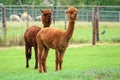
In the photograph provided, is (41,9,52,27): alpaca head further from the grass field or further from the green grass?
the grass field

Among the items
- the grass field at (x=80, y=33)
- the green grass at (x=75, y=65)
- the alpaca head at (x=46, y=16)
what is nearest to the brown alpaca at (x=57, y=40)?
the green grass at (x=75, y=65)

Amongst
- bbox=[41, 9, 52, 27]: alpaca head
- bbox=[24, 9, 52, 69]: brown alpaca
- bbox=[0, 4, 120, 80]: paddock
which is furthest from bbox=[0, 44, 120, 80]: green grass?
bbox=[41, 9, 52, 27]: alpaca head

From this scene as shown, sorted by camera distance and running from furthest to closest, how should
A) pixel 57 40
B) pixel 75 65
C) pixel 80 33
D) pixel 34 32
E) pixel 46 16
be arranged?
pixel 80 33
pixel 75 65
pixel 34 32
pixel 46 16
pixel 57 40

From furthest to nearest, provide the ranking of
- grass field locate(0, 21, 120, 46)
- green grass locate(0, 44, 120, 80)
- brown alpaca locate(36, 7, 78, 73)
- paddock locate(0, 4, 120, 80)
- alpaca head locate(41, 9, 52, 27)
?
grass field locate(0, 21, 120, 46) → alpaca head locate(41, 9, 52, 27) → brown alpaca locate(36, 7, 78, 73) → paddock locate(0, 4, 120, 80) → green grass locate(0, 44, 120, 80)

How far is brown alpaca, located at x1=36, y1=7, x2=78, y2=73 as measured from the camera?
50.1 feet

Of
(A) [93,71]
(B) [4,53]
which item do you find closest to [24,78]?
(A) [93,71]

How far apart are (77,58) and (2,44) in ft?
21.5

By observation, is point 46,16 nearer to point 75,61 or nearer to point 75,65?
point 75,65

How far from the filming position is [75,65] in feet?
63.3

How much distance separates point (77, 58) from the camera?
2172cm

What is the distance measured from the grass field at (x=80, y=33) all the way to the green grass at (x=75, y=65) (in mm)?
1233

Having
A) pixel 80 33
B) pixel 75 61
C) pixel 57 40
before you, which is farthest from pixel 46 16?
pixel 80 33

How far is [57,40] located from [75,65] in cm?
396

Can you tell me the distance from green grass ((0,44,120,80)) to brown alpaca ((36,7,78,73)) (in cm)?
49
